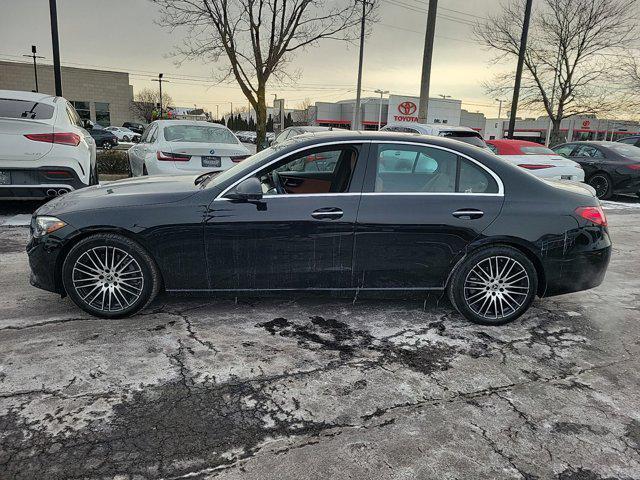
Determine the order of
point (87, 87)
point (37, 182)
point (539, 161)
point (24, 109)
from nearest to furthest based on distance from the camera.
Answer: point (37, 182) < point (24, 109) < point (539, 161) < point (87, 87)

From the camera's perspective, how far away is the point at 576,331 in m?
4.04

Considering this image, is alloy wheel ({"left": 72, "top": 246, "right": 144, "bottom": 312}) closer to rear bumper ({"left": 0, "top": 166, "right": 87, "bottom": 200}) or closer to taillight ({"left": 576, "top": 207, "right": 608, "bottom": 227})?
rear bumper ({"left": 0, "top": 166, "right": 87, "bottom": 200})

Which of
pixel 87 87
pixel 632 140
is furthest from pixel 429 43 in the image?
pixel 87 87

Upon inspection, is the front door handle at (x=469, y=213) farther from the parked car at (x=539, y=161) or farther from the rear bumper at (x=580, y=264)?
the parked car at (x=539, y=161)

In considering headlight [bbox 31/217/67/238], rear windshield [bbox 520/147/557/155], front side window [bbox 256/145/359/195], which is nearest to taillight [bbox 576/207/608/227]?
front side window [bbox 256/145/359/195]

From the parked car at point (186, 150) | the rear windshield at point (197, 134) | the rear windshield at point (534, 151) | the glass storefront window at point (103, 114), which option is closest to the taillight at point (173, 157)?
the parked car at point (186, 150)

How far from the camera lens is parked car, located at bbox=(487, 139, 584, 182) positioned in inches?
397

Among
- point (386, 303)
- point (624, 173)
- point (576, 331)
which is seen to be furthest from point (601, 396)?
point (624, 173)

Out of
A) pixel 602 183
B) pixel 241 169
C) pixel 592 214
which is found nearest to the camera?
pixel 241 169

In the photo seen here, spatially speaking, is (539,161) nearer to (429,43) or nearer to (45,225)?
(429,43)

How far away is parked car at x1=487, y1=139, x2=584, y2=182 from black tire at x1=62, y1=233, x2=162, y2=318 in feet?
26.5

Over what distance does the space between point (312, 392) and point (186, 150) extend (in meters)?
5.26

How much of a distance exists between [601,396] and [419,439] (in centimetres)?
135

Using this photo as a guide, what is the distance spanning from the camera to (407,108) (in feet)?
125
